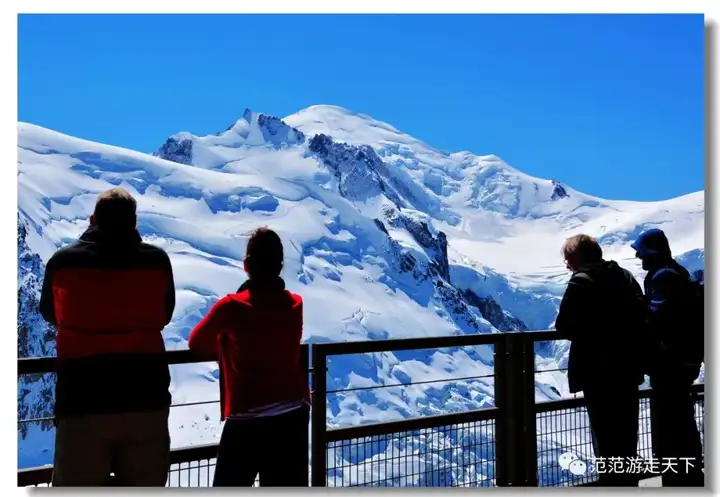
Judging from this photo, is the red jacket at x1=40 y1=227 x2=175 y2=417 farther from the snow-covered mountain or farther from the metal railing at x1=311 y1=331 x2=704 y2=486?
the snow-covered mountain

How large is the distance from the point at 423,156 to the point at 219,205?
37.5 metres

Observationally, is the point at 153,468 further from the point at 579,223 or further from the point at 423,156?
the point at 423,156

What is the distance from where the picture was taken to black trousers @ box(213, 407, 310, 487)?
306 centimetres

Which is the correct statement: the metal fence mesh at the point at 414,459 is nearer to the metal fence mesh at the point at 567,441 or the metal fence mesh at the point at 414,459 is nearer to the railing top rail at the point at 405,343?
the metal fence mesh at the point at 567,441

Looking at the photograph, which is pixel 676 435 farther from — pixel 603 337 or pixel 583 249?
pixel 583 249

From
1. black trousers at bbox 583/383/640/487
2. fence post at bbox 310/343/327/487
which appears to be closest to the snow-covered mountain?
A: black trousers at bbox 583/383/640/487

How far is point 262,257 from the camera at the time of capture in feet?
10.3

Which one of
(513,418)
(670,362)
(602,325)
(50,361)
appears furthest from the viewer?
(513,418)

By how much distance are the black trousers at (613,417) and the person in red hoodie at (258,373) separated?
1.48 meters

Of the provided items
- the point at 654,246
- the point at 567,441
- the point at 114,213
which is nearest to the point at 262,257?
the point at 114,213

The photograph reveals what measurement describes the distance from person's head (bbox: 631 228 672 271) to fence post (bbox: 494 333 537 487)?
0.77 meters

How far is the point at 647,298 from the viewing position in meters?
4.29

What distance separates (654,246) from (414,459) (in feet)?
5.29
